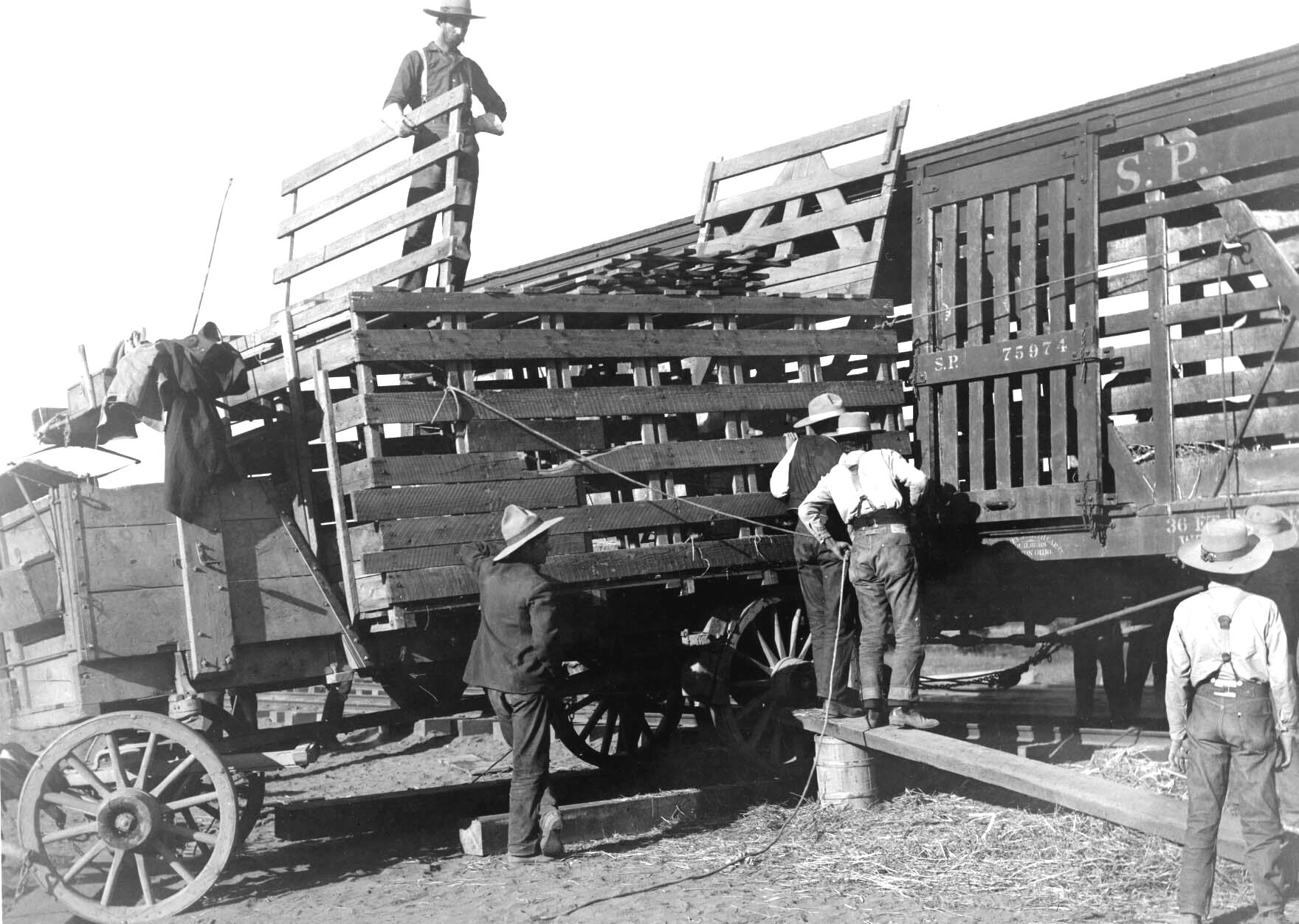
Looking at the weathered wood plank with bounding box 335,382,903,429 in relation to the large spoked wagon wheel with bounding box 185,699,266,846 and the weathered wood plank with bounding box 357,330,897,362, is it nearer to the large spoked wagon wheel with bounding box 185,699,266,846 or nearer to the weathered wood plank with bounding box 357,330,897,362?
the weathered wood plank with bounding box 357,330,897,362

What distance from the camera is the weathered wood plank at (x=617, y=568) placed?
7.21m

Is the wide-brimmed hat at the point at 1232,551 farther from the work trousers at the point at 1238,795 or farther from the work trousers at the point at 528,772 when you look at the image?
the work trousers at the point at 528,772

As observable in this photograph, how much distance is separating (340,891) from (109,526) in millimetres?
2529

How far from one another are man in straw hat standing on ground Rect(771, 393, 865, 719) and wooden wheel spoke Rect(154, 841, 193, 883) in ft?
13.4

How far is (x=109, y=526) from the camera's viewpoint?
7266 mm

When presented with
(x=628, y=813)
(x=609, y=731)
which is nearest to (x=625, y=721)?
(x=609, y=731)

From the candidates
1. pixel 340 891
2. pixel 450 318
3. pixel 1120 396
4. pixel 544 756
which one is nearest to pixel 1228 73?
pixel 1120 396

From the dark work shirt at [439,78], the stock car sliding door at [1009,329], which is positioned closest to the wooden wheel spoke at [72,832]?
the dark work shirt at [439,78]

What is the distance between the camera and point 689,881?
22.5ft

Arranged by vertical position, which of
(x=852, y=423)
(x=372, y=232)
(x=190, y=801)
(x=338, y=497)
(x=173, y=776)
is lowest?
(x=190, y=801)

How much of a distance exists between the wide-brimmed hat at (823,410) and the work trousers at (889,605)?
2.73 ft

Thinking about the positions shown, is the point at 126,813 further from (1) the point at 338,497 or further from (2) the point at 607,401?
(2) the point at 607,401

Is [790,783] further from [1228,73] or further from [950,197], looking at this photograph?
[1228,73]

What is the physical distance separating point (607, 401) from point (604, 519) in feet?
2.56
